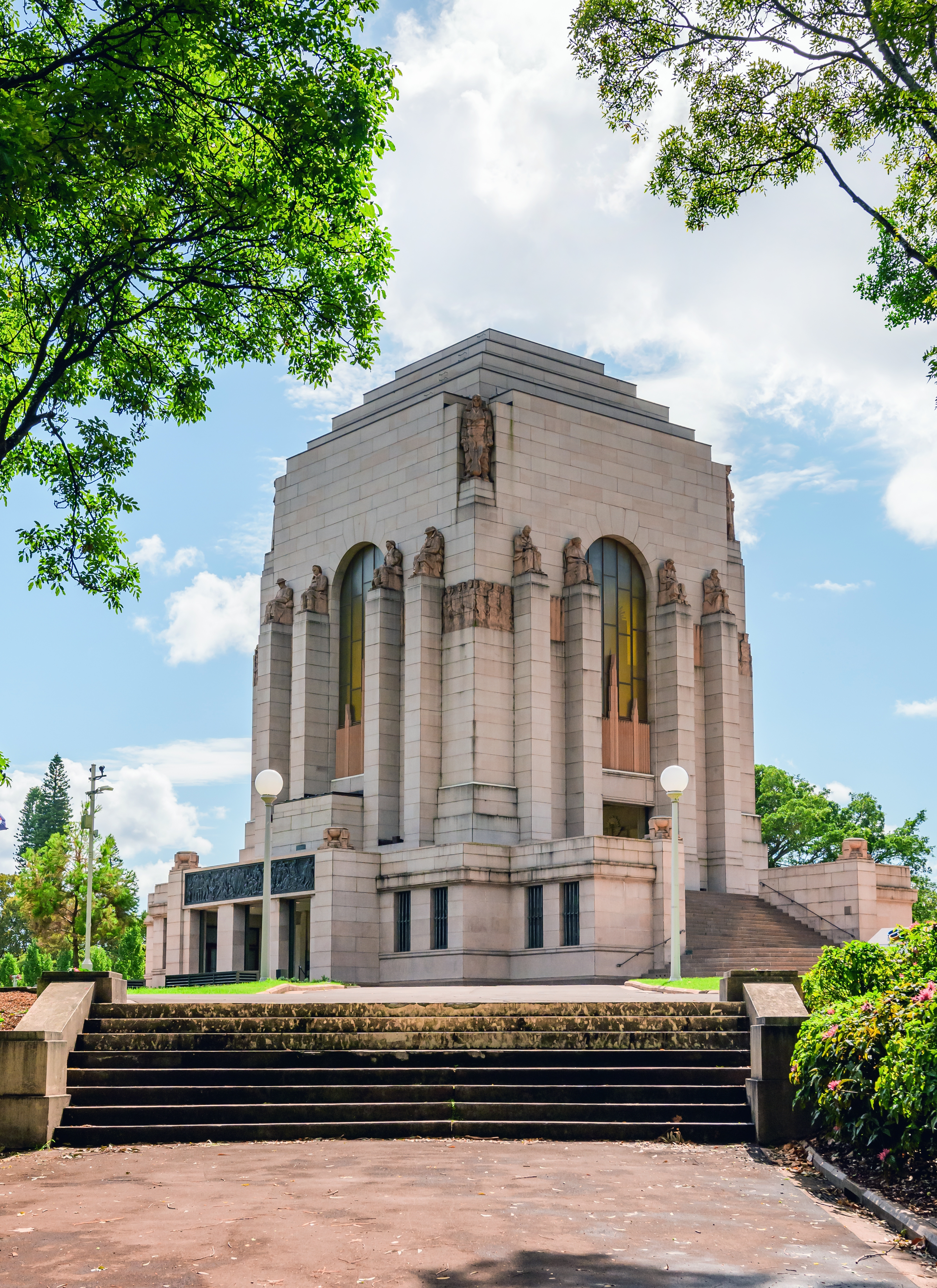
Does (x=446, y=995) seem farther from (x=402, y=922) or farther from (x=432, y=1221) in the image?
(x=402, y=922)

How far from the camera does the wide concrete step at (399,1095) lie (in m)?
15.3

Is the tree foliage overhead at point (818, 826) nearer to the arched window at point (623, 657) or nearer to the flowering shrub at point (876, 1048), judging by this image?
the arched window at point (623, 657)

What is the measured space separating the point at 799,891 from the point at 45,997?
99.5ft

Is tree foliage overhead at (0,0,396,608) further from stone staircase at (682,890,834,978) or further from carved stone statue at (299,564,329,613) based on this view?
carved stone statue at (299,564,329,613)

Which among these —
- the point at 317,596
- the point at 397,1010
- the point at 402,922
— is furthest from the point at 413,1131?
the point at 317,596

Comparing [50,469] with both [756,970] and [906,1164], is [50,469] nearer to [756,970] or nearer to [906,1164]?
[756,970]

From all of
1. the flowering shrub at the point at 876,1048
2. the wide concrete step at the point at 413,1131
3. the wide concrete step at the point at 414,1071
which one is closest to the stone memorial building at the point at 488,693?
the wide concrete step at the point at 414,1071

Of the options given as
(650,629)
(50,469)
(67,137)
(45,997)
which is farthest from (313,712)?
(67,137)

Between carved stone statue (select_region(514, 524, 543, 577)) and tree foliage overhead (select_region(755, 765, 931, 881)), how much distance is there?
25.2 metres

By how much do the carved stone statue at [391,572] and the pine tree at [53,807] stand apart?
7579 cm

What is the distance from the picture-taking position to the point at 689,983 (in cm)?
2627

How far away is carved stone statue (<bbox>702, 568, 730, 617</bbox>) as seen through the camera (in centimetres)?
4681

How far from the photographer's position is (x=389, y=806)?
43.4 meters

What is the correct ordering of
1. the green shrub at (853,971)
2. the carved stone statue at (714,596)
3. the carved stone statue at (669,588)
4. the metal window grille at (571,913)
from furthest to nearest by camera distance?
the carved stone statue at (714,596) → the carved stone statue at (669,588) → the metal window grille at (571,913) → the green shrub at (853,971)
